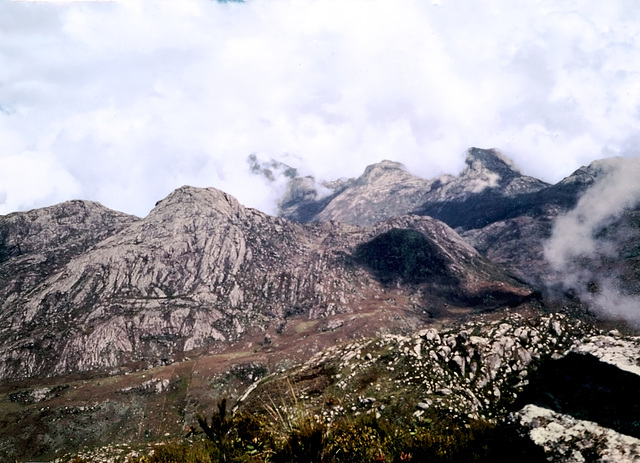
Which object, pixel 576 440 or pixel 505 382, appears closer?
pixel 576 440

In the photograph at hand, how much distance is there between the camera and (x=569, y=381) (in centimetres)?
2100

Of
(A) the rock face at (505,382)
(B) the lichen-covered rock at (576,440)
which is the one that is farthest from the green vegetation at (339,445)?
(A) the rock face at (505,382)

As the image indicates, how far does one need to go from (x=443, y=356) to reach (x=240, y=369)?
149m

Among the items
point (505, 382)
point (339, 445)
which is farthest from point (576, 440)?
point (505, 382)

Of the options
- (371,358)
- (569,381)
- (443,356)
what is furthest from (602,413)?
(371,358)

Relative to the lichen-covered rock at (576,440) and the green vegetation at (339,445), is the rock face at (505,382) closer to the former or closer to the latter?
the lichen-covered rock at (576,440)

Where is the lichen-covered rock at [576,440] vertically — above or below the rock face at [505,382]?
above

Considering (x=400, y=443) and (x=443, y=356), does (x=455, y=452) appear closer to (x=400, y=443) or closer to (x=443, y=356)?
(x=400, y=443)

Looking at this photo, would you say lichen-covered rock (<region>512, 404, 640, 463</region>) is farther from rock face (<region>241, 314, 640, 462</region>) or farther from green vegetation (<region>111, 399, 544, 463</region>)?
green vegetation (<region>111, 399, 544, 463</region>)

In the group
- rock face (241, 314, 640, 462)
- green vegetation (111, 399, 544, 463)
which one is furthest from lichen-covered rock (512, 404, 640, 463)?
green vegetation (111, 399, 544, 463)

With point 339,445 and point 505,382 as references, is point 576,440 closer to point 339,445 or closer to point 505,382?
point 339,445

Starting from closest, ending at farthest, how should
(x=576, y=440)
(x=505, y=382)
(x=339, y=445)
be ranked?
Answer: (x=576, y=440) < (x=339, y=445) < (x=505, y=382)

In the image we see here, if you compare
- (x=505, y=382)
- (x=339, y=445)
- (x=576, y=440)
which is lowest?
(x=505, y=382)

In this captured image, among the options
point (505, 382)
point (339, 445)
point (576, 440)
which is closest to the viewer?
point (576, 440)
